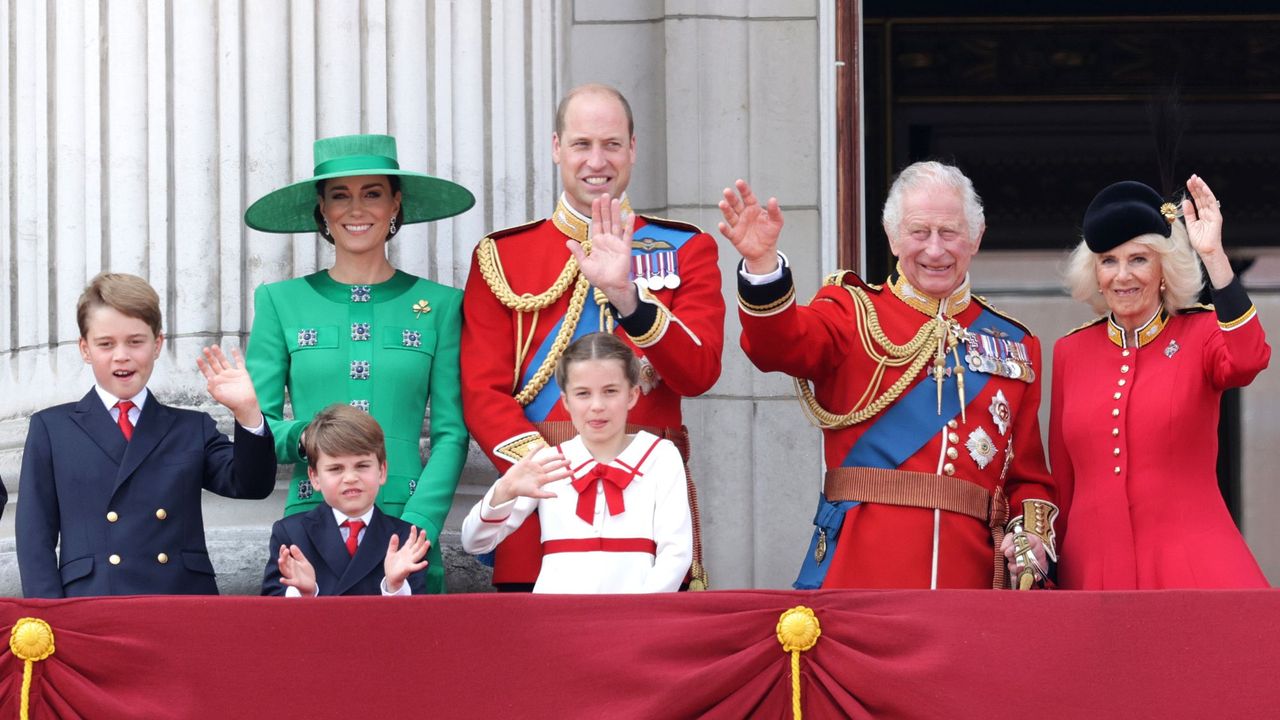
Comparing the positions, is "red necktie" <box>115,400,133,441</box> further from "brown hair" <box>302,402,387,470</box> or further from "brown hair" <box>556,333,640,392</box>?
"brown hair" <box>556,333,640,392</box>

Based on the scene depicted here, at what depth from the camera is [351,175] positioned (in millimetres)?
4805

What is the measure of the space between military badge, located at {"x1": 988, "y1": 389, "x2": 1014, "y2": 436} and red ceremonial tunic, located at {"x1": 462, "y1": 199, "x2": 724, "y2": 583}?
602 mm

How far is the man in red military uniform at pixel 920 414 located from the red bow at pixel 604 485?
0.43m

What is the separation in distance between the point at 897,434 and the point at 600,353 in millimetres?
713

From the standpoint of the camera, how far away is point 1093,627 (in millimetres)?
3809

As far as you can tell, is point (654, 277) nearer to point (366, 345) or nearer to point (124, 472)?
point (366, 345)

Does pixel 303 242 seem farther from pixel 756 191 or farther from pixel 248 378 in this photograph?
pixel 756 191

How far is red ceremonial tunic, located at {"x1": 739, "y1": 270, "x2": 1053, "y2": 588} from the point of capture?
4547 mm

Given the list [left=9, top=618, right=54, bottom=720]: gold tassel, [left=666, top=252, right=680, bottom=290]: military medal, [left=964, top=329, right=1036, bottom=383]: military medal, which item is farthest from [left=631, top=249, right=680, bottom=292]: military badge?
[left=9, top=618, right=54, bottom=720]: gold tassel

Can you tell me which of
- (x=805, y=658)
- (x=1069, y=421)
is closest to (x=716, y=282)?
(x=1069, y=421)

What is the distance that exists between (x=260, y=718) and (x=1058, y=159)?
5668 mm

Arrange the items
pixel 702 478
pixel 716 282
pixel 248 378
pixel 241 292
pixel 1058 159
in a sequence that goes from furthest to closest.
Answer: pixel 1058 159 < pixel 702 478 < pixel 241 292 < pixel 716 282 < pixel 248 378

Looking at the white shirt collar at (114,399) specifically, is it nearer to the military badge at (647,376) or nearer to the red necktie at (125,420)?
the red necktie at (125,420)

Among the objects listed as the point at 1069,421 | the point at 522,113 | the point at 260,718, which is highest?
the point at 522,113
